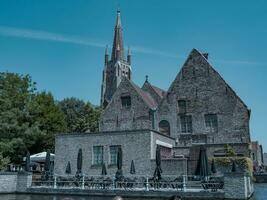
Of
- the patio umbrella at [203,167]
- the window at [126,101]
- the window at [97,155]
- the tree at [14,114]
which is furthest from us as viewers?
the window at [126,101]

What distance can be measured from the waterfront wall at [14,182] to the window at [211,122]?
58.5ft

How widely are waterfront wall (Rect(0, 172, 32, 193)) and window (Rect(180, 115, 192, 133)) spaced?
54.4ft

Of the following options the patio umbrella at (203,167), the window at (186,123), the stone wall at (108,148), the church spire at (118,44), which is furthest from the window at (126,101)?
the church spire at (118,44)

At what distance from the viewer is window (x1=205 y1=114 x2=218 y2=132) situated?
32697mm

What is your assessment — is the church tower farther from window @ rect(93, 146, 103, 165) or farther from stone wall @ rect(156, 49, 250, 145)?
window @ rect(93, 146, 103, 165)

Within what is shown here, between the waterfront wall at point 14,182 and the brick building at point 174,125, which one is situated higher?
the brick building at point 174,125

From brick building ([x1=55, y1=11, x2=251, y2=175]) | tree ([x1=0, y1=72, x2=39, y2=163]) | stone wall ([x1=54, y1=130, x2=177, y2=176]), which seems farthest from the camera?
tree ([x1=0, y1=72, x2=39, y2=163])

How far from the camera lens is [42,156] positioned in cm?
2936

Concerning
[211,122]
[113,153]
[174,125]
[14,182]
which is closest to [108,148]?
[113,153]

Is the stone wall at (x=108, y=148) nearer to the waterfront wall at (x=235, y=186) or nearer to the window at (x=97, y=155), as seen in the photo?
the window at (x=97, y=155)

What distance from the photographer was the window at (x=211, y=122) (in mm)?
32697

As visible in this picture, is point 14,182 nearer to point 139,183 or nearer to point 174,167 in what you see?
point 139,183

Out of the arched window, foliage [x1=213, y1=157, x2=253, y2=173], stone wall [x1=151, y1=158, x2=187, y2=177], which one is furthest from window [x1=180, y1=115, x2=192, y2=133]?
stone wall [x1=151, y1=158, x2=187, y2=177]

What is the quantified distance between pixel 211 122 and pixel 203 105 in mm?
1907
